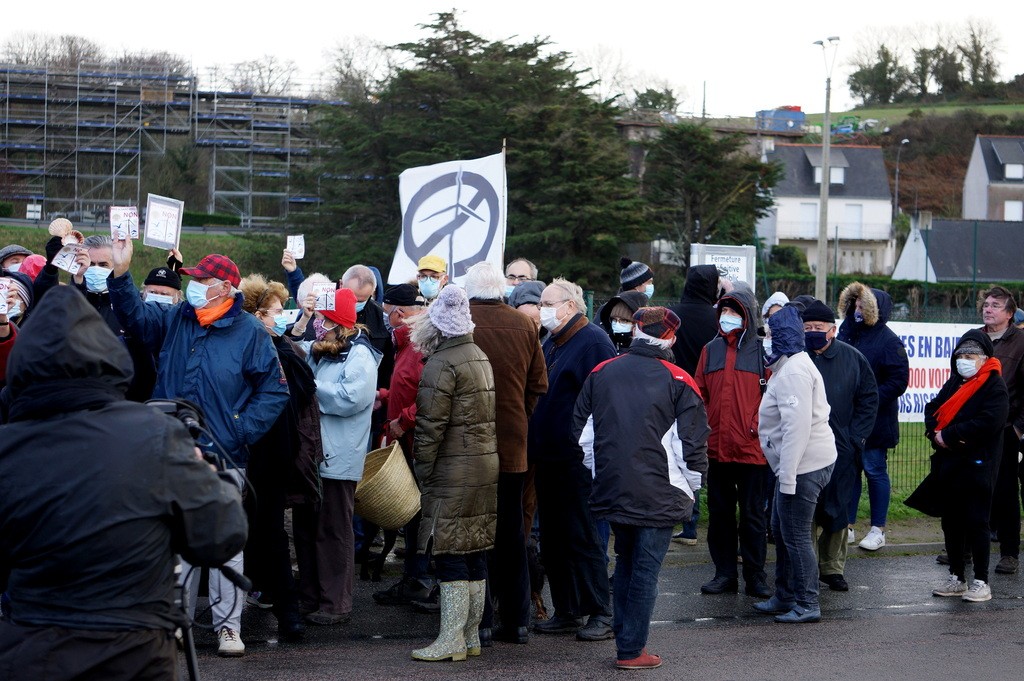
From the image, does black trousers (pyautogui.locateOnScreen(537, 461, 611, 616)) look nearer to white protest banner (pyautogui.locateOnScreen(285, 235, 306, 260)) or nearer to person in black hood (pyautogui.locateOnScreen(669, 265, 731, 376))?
person in black hood (pyautogui.locateOnScreen(669, 265, 731, 376))

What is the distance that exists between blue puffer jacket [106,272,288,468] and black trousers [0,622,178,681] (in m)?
2.97

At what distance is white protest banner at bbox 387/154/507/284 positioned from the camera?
37.0 ft

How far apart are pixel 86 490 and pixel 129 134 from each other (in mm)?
77797

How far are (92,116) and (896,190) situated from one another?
59395 millimetres

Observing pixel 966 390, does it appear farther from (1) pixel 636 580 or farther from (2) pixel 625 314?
(1) pixel 636 580

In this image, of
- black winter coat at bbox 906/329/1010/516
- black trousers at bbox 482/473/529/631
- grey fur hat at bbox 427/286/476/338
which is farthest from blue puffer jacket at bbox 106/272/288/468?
black winter coat at bbox 906/329/1010/516

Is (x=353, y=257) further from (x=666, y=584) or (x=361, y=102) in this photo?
(x=666, y=584)

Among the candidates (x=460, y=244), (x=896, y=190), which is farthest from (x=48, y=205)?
(x=460, y=244)

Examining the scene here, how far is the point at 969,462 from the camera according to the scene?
8.18 meters

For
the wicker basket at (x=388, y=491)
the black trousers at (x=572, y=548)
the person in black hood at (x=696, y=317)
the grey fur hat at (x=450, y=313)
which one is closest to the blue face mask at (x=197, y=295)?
the grey fur hat at (x=450, y=313)

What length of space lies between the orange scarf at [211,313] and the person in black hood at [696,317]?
3.86m

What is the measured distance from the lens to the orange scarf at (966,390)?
8164 millimetres

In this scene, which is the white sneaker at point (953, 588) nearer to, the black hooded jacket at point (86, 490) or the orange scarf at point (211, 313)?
the orange scarf at point (211, 313)

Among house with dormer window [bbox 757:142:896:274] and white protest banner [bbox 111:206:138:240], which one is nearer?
white protest banner [bbox 111:206:138:240]
